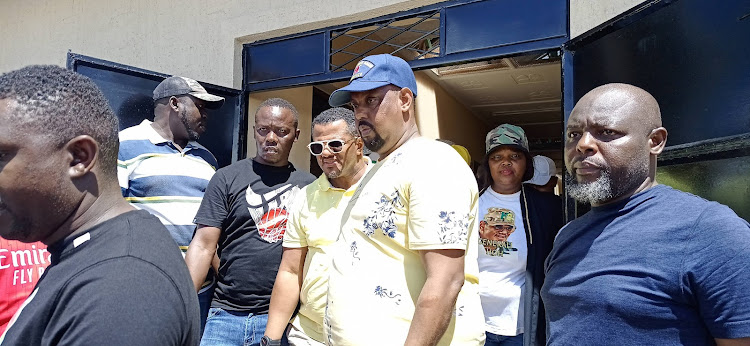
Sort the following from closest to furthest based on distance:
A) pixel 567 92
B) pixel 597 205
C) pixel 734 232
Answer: pixel 734 232, pixel 597 205, pixel 567 92

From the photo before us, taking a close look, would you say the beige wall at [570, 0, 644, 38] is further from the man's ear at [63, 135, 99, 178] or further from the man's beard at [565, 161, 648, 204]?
the man's ear at [63, 135, 99, 178]

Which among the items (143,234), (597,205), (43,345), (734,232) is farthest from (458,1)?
(43,345)

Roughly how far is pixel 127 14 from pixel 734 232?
5703 mm

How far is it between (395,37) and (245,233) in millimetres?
2242

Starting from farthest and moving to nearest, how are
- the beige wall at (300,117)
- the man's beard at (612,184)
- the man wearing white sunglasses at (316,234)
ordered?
the beige wall at (300,117) < the man wearing white sunglasses at (316,234) < the man's beard at (612,184)

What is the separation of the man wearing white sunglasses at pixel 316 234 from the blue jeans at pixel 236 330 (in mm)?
361

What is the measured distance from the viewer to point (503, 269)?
124 inches

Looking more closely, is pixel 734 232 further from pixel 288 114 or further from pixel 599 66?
pixel 288 114

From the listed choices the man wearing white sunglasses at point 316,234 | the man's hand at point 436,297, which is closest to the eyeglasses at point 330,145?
the man wearing white sunglasses at point 316,234

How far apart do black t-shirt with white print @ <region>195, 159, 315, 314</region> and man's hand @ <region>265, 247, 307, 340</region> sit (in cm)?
36

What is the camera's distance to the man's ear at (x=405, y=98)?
1962 millimetres

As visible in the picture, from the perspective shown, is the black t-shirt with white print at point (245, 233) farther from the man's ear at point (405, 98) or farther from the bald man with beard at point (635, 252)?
the bald man with beard at point (635, 252)

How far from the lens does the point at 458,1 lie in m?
3.82

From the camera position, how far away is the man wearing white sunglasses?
2352mm
